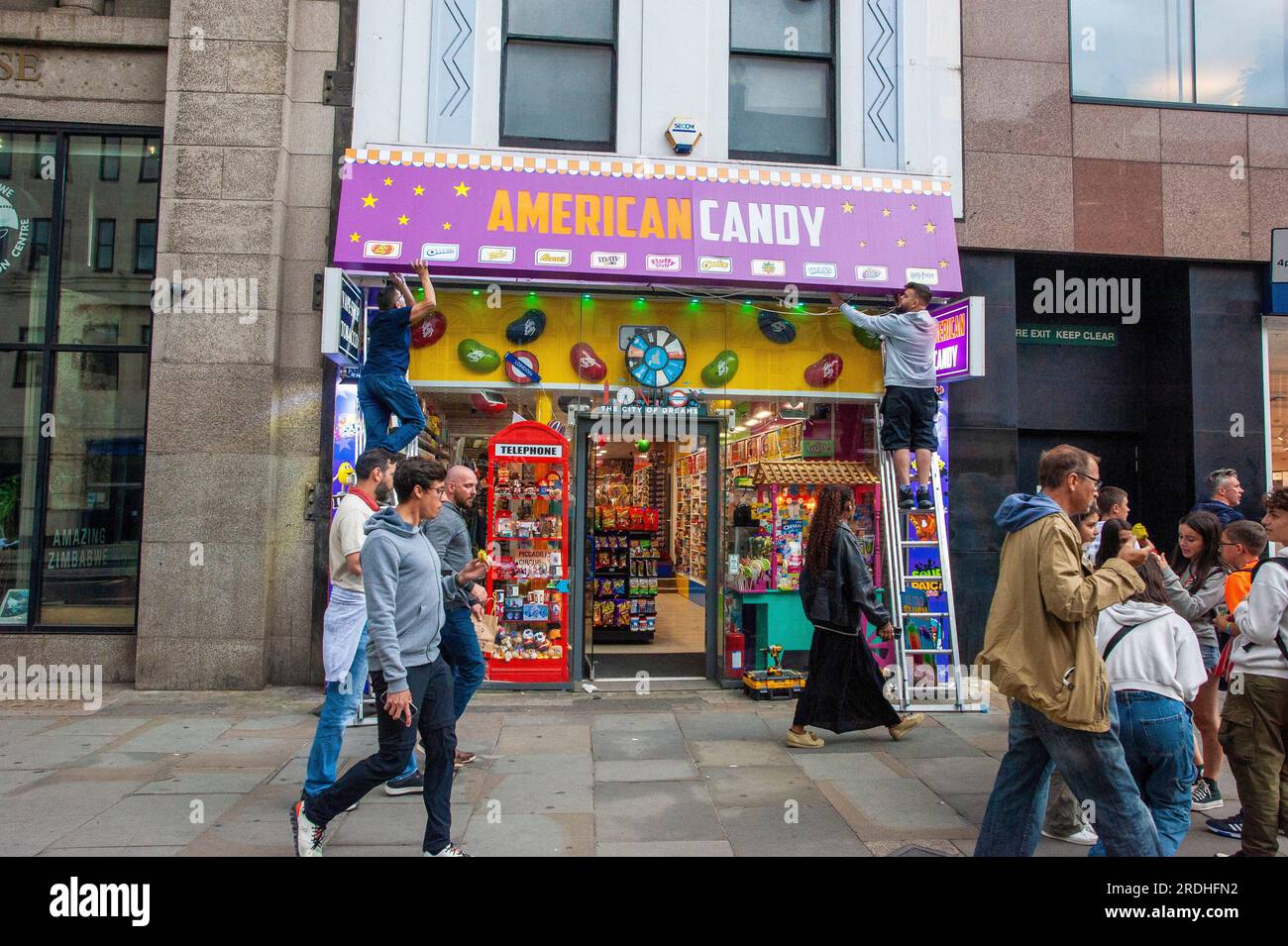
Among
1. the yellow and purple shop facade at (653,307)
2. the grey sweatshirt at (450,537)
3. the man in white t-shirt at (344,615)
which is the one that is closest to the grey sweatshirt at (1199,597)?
the yellow and purple shop facade at (653,307)

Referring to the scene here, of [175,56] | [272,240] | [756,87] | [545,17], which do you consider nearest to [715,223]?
[756,87]

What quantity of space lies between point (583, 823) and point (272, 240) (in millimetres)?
6296

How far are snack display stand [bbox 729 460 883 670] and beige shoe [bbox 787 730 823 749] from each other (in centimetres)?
198

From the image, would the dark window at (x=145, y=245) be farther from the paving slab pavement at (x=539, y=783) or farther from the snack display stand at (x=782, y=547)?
the snack display stand at (x=782, y=547)

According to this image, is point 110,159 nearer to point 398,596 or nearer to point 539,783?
point 398,596

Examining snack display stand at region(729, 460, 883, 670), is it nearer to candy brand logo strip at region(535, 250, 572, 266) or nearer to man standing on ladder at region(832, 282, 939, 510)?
man standing on ladder at region(832, 282, 939, 510)

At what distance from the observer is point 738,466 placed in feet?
29.6

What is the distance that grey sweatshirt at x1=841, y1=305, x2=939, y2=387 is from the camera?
7711 mm

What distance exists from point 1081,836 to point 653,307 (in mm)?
5893

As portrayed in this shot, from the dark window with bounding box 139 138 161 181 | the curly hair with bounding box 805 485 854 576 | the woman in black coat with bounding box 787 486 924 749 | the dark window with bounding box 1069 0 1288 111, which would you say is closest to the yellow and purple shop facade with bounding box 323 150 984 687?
the woman in black coat with bounding box 787 486 924 749

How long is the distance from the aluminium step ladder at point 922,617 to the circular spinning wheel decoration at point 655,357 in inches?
87.7

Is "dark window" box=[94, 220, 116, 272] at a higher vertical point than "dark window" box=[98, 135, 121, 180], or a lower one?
lower

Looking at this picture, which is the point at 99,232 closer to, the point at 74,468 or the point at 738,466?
the point at 74,468

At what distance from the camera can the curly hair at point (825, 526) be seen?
6727 mm
